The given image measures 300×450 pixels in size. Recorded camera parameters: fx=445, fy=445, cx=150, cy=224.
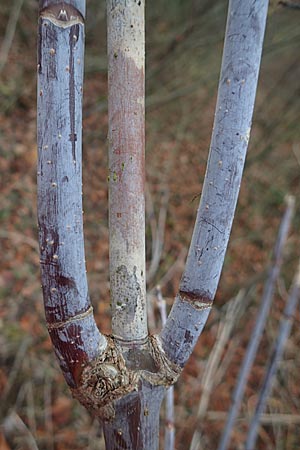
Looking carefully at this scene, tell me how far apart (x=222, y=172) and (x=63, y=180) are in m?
0.21

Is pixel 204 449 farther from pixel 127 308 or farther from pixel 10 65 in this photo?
pixel 10 65

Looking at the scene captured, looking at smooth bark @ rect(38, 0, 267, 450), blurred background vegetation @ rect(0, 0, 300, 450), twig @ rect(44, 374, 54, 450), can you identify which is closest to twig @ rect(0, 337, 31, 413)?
blurred background vegetation @ rect(0, 0, 300, 450)

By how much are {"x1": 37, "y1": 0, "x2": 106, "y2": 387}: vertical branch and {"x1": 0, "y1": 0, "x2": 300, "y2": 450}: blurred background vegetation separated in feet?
4.94

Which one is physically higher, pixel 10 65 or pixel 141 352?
pixel 10 65

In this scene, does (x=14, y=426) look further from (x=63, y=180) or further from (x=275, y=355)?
(x=63, y=180)

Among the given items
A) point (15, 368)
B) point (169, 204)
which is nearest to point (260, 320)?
point (15, 368)

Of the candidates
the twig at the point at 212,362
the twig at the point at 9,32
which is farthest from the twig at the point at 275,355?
the twig at the point at 9,32

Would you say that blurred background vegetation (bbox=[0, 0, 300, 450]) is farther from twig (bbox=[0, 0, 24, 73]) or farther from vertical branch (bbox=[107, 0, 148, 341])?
vertical branch (bbox=[107, 0, 148, 341])

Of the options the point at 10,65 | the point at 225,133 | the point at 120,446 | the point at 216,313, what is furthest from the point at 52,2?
the point at 10,65

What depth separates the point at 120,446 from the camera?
654mm

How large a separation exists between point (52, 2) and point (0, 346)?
2.36 metres

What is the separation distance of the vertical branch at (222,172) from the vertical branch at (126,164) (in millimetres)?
64

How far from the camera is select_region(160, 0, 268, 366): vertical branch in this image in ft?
1.81

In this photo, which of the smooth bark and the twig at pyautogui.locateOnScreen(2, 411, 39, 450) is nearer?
the smooth bark
